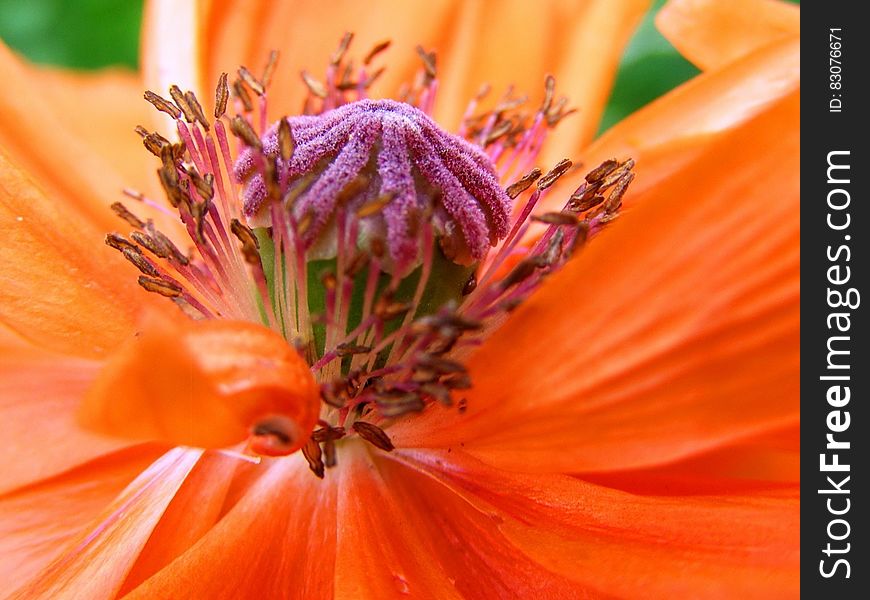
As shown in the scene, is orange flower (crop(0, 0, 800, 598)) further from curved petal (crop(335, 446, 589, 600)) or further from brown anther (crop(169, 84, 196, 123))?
brown anther (crop(169, 84, 196, 123))

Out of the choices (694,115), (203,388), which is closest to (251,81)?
(694,115)

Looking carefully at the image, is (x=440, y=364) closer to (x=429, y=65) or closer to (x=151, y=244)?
(x=151, y=244)

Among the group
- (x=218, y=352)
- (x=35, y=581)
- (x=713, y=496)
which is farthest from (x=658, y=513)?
(x=35, y=581)

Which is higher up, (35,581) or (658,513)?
(658,513)

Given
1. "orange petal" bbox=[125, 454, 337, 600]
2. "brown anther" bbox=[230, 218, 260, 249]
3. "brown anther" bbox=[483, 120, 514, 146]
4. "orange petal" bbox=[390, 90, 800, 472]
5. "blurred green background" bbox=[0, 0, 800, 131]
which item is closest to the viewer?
"orange petal" bbox=[390, 90, 800, 472]

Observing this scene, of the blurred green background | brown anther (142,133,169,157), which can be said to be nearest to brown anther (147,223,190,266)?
brown anther (142,133,169,157)

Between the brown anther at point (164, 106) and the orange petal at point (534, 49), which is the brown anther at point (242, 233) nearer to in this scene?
the brown anther at point (164, 106)
